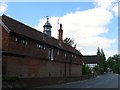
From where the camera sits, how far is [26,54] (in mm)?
43188

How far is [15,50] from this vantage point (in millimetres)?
40062

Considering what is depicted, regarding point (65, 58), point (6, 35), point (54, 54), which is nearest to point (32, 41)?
point (6, 35)

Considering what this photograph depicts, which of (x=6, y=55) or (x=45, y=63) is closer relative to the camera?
(x=6, y=55)

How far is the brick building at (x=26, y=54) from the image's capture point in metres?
38.6


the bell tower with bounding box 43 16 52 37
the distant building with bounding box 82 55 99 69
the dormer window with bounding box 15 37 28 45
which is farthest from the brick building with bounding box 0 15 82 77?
the distant building with bounding box 82 55 99 69

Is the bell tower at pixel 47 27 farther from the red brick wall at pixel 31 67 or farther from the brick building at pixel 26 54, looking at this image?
the red brick wall at pixel 31 67

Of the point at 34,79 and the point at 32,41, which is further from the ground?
the point at 32,41

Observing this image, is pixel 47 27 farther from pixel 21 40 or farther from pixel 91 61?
pixel 91 61

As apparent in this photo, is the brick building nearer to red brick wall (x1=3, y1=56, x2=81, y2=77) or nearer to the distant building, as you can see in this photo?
red brick wall (x1=3, y1=56, x2=81, y2=77)

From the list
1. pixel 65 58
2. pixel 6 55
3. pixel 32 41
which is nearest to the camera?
pixel 6 55

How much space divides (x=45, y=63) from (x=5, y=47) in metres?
14.0

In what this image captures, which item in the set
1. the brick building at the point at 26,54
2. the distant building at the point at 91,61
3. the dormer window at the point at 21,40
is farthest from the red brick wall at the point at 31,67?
the distant building at the point at 91,61

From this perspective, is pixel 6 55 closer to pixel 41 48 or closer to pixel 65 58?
pixel 41 48

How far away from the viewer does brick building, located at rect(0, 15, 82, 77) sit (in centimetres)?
3856
